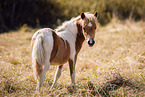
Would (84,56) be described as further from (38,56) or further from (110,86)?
(38,56)

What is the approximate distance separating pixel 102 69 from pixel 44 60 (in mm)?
1899

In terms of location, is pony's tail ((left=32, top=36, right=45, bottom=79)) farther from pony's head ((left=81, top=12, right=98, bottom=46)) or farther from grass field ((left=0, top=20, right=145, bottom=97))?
pony's head ((left=81, top=12, right=98, bottom=46))

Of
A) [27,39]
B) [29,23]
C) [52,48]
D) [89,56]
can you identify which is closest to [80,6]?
[29,23]

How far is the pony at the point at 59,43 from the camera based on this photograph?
2314mm

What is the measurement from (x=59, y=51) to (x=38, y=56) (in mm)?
423

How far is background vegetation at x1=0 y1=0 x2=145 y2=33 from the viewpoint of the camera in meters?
9.36

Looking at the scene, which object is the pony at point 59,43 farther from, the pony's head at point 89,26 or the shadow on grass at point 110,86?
the shadow on grass at point 110,86

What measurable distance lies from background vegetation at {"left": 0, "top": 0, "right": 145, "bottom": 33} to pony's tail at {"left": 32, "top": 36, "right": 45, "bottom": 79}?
6.70 metres

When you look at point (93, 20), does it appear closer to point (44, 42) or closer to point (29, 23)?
point (44, 42)

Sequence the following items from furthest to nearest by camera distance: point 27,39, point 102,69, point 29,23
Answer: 1. point 29,23
2. point 27,39
3. point 102,69

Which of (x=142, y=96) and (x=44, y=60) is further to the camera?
(x=142, y=96)

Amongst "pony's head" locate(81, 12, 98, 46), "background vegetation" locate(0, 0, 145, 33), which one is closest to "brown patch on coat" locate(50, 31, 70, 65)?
"pony's head" locate(81, 12, 98, 46)

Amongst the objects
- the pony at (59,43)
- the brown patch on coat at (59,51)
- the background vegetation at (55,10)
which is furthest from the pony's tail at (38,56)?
the background vegetation at (55,10)

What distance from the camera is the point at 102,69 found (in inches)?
148
